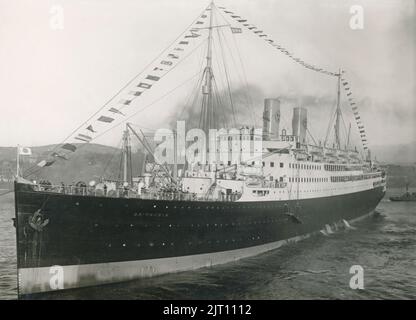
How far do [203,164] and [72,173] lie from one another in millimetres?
52170

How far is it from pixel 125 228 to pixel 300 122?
67.0 feet

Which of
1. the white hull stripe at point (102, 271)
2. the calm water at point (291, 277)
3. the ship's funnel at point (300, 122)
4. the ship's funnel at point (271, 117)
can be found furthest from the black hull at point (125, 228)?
the ship's funnel at point (300, 122)

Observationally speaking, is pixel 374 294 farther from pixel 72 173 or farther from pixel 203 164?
pixel 72 173

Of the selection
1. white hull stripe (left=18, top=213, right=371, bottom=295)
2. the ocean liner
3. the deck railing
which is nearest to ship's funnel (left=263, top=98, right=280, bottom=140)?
the ocean liner

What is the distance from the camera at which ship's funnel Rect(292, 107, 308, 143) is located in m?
33.0

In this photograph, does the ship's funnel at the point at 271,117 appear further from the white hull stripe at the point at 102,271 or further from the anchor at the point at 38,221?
the anchor at the point at 38,221

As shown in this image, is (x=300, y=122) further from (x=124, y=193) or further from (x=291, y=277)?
(x=124, y=193)

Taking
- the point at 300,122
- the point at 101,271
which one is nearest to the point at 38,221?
the point at 101,271

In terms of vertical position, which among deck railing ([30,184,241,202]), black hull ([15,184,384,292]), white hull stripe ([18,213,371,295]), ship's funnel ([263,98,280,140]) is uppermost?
ship's funnel ([263,98,280,140])

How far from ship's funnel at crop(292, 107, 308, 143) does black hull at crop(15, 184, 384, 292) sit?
39.7 feet

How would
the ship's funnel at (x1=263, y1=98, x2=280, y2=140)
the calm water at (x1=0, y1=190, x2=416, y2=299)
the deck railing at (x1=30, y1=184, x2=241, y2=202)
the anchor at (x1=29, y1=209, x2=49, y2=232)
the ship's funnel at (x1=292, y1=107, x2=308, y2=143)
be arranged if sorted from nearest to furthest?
the anchor at (x1=29, y1=209, x2=49, y2=232), the deck railing at (x1=30, y1=184, x2=241, y2=202), the calm water at (x1=0, y1=190, x2=416, y2=299), the ship's funnel at (x1=263, y1=98, x2=280, y2=140), the ship's funnel at (x1=292, y1=107, x2=308, y2=143)

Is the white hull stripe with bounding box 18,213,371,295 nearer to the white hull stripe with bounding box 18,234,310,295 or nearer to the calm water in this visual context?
the white hull stripe with bounding box 18,234,310,295
